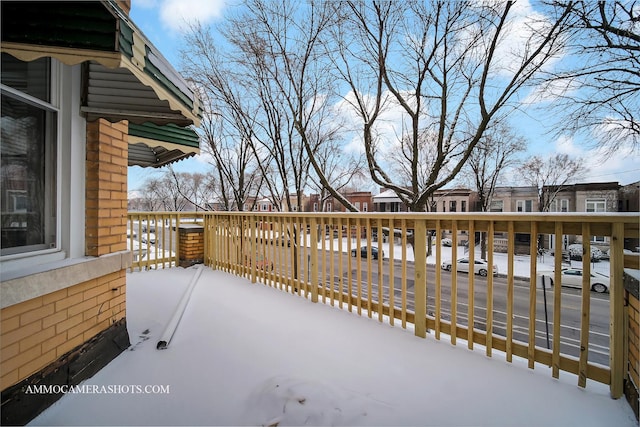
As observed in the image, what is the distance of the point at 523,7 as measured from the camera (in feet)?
18.1

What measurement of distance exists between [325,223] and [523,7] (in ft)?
20.7

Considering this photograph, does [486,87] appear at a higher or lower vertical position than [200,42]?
lower

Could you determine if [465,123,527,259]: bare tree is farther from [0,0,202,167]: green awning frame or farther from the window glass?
the window glass

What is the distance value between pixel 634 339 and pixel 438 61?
671 centimetres

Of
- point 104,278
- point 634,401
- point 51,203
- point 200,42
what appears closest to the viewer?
point 634,401

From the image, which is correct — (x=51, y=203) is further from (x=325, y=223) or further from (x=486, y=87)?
(x=486, y=87)

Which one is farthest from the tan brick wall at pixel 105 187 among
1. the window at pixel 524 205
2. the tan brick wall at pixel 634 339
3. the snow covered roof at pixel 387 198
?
the window at pixel 524 205

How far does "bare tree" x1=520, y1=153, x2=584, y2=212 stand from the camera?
62.4ft

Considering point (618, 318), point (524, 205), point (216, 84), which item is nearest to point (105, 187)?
point (618, 318)

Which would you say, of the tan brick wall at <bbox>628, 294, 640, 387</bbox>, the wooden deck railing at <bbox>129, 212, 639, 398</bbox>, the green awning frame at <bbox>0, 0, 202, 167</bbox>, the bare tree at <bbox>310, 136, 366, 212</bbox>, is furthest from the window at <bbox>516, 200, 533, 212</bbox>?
the green awning frame at <bbox>0, 0, 202, 167</bbox>

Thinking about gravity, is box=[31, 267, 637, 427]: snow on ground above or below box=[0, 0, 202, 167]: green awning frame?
below

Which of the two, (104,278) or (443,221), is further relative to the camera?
(443,221)

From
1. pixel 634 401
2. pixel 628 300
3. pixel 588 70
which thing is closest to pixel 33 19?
pixel 628 300

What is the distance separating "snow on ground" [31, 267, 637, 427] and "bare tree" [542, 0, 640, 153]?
21.7ft
